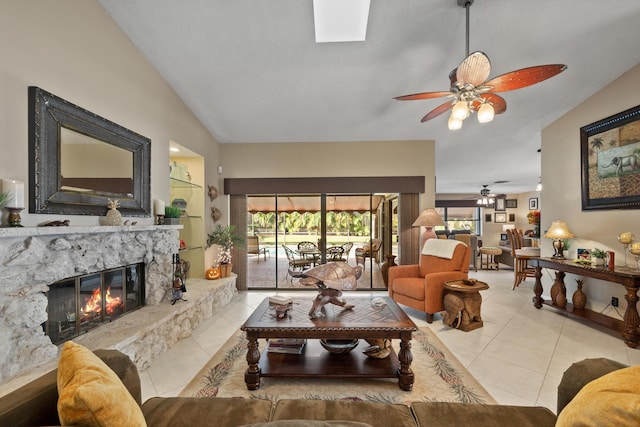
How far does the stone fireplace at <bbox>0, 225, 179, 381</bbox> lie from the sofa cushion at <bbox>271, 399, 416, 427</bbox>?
185 cm

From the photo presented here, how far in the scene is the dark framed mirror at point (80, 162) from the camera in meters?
2.17

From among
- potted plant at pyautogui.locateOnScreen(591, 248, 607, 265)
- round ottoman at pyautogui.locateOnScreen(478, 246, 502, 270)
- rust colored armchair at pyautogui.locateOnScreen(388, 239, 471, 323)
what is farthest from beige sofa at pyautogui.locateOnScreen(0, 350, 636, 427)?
round ottoman at pyautogui.locateOnScreen(478, 246, 502, 270)

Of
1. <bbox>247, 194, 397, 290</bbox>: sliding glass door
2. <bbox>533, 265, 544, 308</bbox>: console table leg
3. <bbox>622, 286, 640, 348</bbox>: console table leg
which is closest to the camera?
<bbox>622, 286, 640, 348</bbox>: console table leg

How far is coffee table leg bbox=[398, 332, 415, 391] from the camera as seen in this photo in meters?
2.17

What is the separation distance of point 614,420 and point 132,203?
372cm

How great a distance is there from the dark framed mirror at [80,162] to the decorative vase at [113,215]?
0.20ft

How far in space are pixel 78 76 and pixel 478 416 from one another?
12.3ft

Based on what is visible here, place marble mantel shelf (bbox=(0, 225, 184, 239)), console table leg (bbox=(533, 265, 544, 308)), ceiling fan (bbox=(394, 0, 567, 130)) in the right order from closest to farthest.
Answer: marble mantel shelf (bbox=(0, 225, 184, 239))
ceiling fan (bbox=(394, 0, 567, 130))
console table leg (bbox=(533, 265, 544, 308))

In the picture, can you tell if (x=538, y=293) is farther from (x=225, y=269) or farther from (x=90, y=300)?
(x=90, y=300)

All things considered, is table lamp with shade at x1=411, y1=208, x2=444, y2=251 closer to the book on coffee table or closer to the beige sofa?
the book on coffee table

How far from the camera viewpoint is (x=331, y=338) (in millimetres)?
2174

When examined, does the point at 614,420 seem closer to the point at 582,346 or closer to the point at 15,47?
the point at 582,346

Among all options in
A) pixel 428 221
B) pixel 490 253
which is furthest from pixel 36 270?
pixel 490 253

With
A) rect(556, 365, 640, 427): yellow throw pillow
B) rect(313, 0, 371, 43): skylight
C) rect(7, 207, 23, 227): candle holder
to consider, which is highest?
rect(313, 0, 371, 43): skylight
